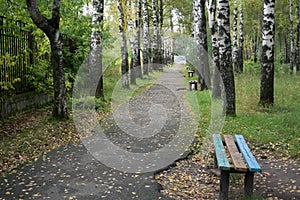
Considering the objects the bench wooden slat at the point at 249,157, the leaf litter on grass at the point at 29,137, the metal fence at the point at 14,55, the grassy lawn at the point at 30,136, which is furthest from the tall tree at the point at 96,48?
the bench wooden slat at the point at 249,157

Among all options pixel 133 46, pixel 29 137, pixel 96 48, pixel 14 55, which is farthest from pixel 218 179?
pixel 133 46

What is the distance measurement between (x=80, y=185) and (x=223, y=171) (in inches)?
93.3

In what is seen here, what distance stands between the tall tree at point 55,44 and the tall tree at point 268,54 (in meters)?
6.79

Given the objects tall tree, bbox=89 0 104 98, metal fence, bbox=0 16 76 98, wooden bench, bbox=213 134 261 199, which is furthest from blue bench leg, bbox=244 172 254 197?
tall tree, bbox=89 0 104 98

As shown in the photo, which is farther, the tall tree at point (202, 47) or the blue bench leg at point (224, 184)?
the tall tree at point (202, 47)

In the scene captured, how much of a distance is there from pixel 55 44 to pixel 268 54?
7.11 meters

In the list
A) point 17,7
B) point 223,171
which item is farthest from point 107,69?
point 223,171

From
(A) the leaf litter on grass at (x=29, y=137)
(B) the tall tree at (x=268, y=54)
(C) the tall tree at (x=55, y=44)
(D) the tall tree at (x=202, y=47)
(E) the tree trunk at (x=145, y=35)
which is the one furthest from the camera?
(E) the tree trunk at (x=145, y=35)

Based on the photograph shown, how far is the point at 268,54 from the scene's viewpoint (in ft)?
40.1

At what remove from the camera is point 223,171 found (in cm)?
498

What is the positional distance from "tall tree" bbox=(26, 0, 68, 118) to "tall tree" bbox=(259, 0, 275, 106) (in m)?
6.79

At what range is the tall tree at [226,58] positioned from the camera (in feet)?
36.3

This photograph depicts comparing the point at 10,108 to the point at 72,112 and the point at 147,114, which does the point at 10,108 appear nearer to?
the point at 72,112

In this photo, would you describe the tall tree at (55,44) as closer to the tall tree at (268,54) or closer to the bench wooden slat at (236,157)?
the bench wooden slat at (236,157)
